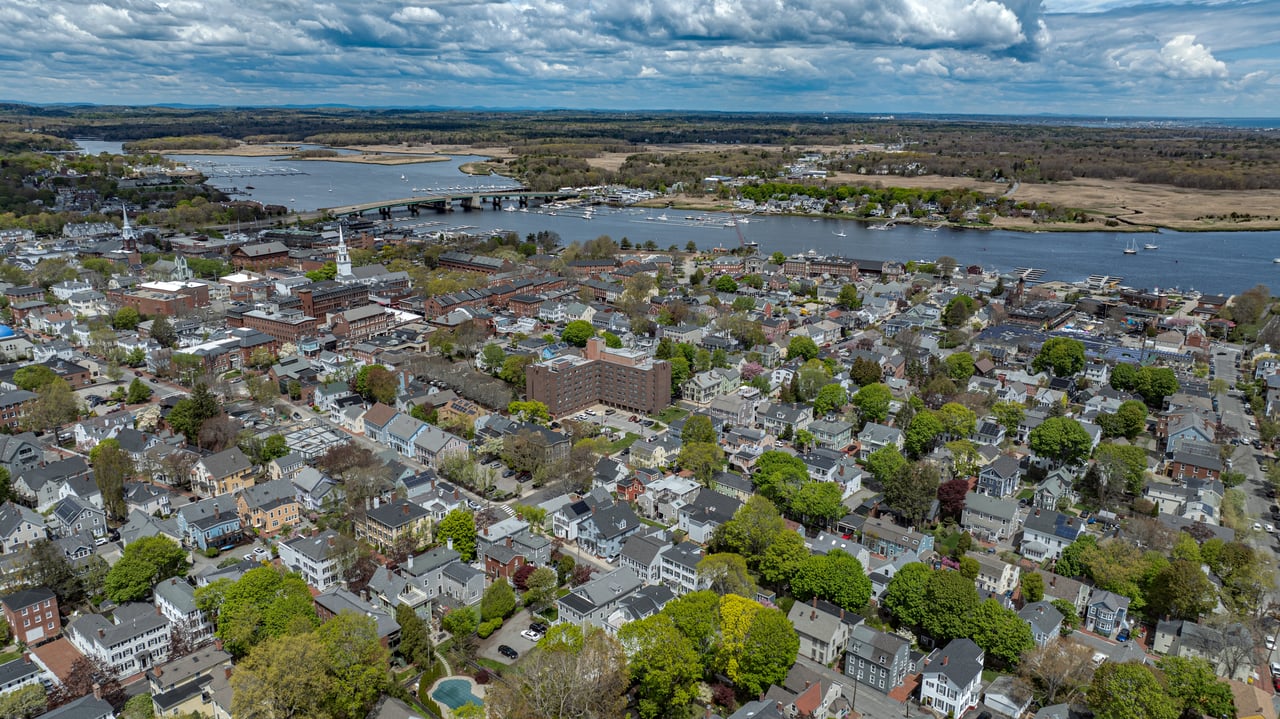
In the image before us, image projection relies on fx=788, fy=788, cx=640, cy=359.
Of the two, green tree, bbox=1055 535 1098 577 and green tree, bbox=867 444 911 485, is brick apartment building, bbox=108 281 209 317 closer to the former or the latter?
green tree, bbox=867 444 911 485

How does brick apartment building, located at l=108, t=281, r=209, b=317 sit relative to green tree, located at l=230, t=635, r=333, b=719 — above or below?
above

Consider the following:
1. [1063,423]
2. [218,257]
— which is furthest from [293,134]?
[1063,423]

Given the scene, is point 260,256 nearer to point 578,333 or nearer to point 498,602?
point 578,333

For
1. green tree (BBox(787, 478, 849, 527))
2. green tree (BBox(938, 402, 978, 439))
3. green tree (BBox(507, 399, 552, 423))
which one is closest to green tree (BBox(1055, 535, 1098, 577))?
green tree (BBox(787, 478, 849, 527))

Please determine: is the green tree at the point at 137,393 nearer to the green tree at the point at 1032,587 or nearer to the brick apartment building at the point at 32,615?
the brick apartment building at the point at 32,615

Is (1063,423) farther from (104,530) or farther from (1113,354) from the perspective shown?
(104,530)
